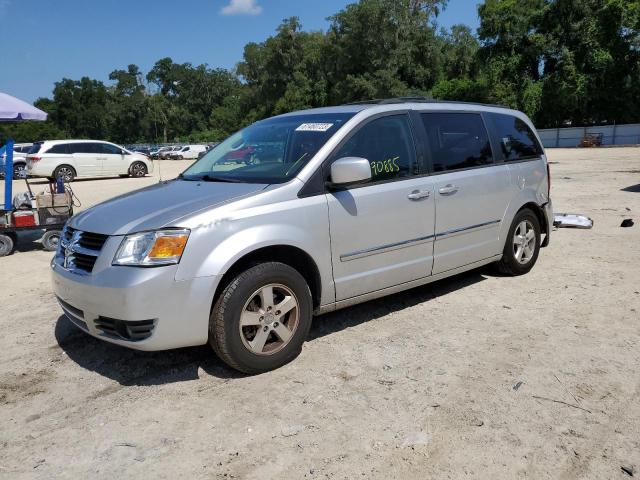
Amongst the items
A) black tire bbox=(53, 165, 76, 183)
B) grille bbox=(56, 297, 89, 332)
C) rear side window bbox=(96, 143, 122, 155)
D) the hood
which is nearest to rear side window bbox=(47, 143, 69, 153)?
black tire bbox=(53, 165, 76, 183)

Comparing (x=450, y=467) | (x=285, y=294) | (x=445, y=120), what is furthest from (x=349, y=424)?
(x=445, y=120)

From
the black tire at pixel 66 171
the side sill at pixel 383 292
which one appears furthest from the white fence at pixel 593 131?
the side sill at pixel 383 292

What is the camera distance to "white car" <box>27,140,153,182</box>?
21812mm

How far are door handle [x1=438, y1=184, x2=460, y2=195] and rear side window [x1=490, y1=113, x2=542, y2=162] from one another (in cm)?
101

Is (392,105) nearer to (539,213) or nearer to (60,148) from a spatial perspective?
(539,213)

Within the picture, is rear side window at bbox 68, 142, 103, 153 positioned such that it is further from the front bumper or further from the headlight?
the headlight

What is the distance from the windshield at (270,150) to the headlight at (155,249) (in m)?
0.84

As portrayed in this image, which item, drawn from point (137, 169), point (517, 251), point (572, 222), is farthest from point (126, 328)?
point (137, 169)

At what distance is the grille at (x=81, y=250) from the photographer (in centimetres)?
345

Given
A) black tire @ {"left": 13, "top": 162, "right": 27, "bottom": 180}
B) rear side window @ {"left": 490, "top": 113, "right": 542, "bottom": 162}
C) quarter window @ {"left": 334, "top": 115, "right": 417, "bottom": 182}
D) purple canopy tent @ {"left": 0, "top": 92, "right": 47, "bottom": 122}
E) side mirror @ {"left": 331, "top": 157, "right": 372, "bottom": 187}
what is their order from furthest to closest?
black tire @ {"left": 13, "top": 162, "right": 27, "bottom": 180} → purple canopy tent @ {"left": 0, "top": 92, "right": 47, "bottom": 122} → rear side window @ {"left": 490, "top": 113, "right": 542, "bottom": 162} → quarter window @ {"left": 334, "top": 115, "right": 417, "bottom": 182} → side mirror @ {"left": 331, "top": 157, "right": 372, "bottom": 187}

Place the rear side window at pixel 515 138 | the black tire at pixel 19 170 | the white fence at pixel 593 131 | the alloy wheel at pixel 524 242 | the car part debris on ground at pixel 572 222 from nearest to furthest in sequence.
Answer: the rear side window at pixel 515 138, the alloy wheel at pixel 524 242, the car part debris on ground at pixel 572 222, the black tire at pixel 19 170, the white fence at pixel 593 131

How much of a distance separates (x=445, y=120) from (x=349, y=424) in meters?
2.94

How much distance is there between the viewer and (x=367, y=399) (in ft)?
10.7

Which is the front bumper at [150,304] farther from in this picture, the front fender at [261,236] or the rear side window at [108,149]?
the rear side window at [108,149]
